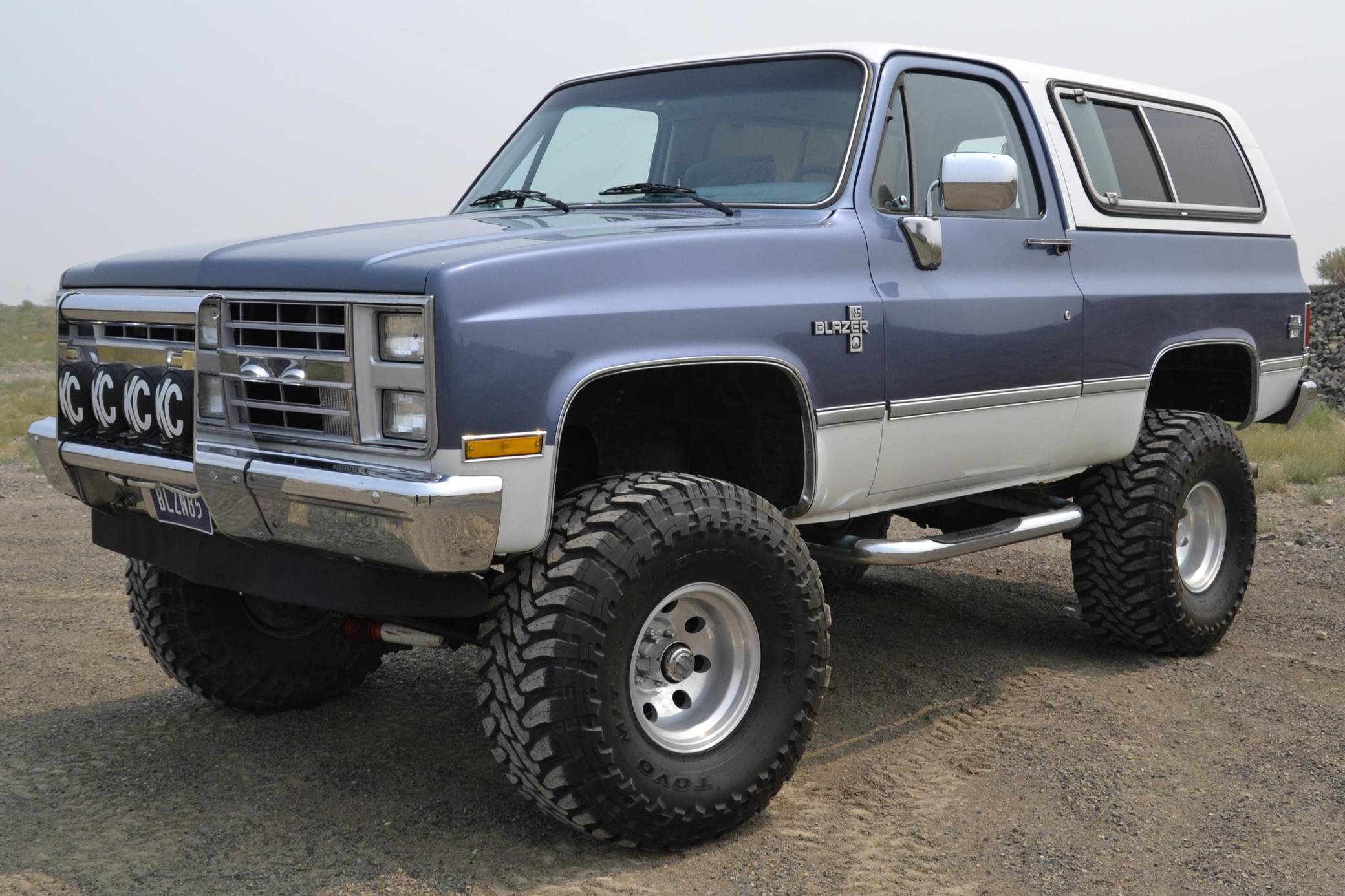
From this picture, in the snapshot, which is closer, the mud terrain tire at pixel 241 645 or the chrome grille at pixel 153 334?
the chrome grille at pixel 153 334

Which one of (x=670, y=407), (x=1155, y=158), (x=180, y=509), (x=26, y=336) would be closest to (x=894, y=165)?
(x=670, y=407)

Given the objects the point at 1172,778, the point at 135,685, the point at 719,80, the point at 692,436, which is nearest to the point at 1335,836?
the point at 1172,778

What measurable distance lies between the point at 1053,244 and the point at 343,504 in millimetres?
2907

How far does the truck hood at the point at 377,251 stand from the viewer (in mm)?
3090

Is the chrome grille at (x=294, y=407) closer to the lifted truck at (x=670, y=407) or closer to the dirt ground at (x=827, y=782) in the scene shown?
the lifted truck at (x=670, y=407)

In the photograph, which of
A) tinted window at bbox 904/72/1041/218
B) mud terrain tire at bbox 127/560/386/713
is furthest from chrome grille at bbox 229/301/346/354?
tinted window at bbox 904/72/1041/218

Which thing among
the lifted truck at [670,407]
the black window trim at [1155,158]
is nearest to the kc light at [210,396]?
the lifted truck at [670,407]

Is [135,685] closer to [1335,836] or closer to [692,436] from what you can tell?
[692,436]

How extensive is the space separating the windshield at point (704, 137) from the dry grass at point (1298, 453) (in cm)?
758

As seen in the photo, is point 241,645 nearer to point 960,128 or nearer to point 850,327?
point 850,327

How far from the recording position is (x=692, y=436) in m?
4.16

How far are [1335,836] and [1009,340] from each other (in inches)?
72.7

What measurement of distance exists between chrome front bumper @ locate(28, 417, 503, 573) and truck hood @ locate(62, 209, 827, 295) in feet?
1.47

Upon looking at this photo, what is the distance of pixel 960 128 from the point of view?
4664mm
